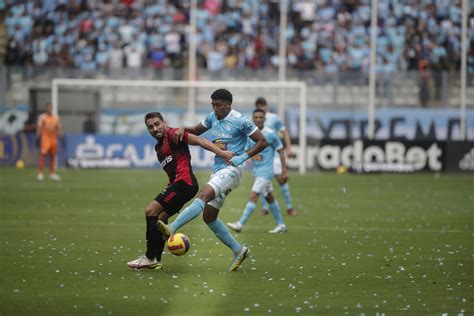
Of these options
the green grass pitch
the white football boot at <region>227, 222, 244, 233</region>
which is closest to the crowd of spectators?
the green grass pitch

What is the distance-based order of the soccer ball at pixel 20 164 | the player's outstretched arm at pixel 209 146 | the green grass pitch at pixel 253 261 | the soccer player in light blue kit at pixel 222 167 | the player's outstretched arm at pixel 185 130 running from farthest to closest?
the soccer ball at pixel 20 164 < the soccer player in light blue kit at pixel 222 167 < the player's outstretched arm at pixel 185 130 < the player's outstretched arm at pixel 209 146 < the green grass pitch at pixel 253 261

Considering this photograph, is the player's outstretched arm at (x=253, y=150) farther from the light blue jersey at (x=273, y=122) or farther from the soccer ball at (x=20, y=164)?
the soccer ball at (x=20, y=164)

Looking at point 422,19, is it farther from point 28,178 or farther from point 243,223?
point 243,223

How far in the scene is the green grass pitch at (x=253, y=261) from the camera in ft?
32.4

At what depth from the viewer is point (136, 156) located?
3769cm

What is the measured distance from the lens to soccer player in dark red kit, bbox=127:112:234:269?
12.4 meters

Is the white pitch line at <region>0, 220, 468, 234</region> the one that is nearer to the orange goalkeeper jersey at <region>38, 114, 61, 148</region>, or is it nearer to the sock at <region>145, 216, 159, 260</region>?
the sock at <region>145, 216, 159, 260</region>

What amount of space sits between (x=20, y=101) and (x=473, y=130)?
17.6 metres

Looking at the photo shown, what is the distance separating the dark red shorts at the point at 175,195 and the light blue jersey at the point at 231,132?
1.39 ft

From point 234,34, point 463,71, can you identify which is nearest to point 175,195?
point 463,71

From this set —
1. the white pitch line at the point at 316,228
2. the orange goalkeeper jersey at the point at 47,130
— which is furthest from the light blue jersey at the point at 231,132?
the orange goalkeeper jersey at the point at 47,130

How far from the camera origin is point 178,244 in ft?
39.3

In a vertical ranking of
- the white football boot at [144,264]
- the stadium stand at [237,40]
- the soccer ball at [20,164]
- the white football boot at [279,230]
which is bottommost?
the soccer ball at [20,164]

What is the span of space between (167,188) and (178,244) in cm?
92
